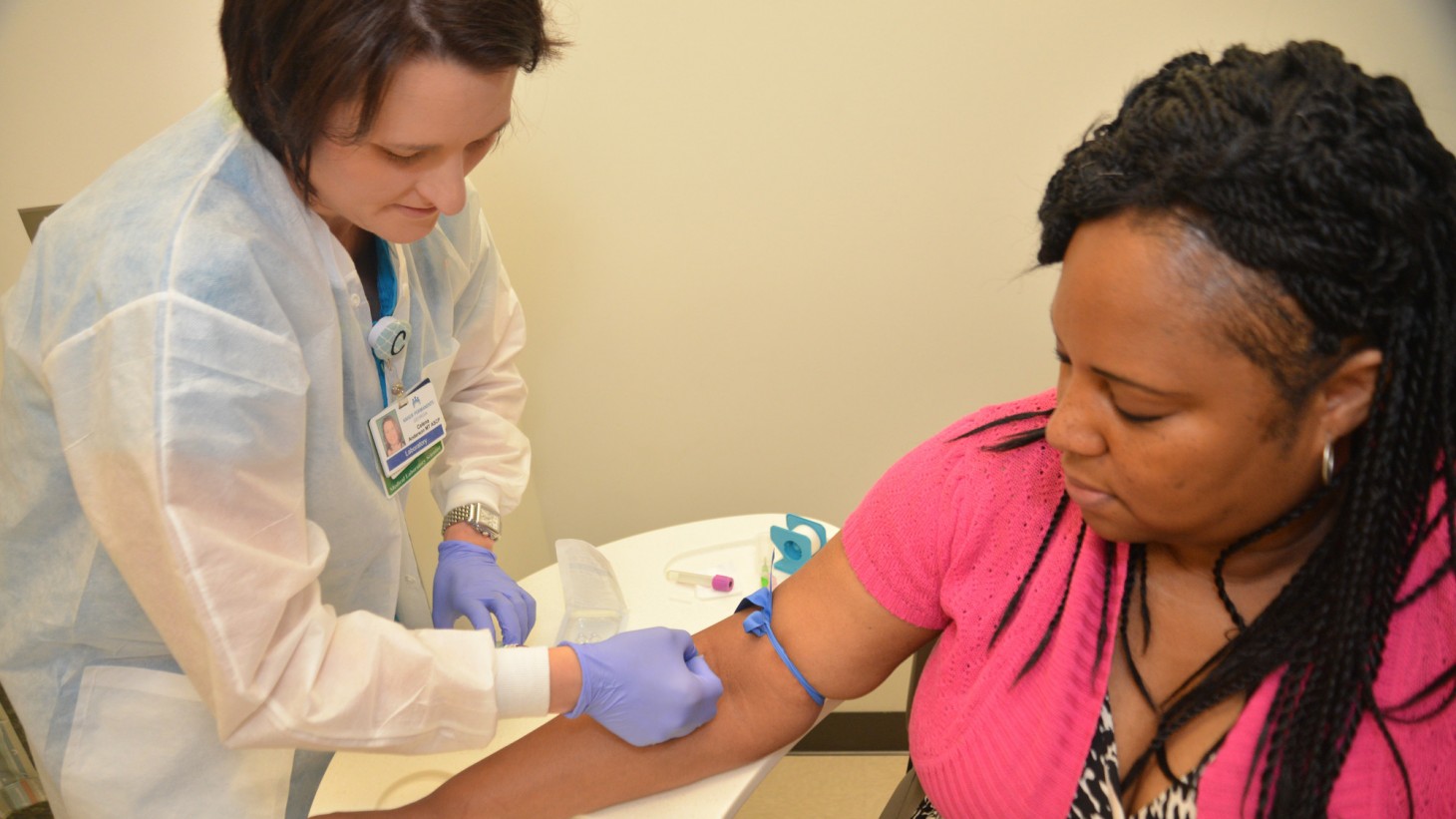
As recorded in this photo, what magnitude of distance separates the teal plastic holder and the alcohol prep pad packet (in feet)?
0.85

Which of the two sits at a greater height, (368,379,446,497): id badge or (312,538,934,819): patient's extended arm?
(368,379,446,497): id badge

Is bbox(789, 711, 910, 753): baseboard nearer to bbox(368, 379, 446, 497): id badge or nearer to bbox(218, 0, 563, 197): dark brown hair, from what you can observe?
bbox(368, 379, 446, 497): id badge

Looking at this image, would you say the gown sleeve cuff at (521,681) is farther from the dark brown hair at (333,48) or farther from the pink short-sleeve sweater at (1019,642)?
the dark brown hair at (333,48)

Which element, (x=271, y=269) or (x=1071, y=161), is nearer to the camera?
(x=1071, y=161)

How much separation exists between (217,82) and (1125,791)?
1.83 m

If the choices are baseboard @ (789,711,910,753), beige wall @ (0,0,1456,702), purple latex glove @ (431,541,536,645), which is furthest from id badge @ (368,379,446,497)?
baseboard @ (789,711,910,753)

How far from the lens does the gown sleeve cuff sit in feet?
3.67

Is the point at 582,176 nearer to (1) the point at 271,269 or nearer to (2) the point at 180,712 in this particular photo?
(1) the point at 271,269

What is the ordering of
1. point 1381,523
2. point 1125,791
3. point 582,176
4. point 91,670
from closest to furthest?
point 1381,523, point 1125,791, point 91,670, point 582,176

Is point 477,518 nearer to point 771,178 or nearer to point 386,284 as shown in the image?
point 386,284

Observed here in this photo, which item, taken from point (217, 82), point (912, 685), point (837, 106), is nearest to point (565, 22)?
point (837, 106)

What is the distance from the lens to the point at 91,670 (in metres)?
1.11

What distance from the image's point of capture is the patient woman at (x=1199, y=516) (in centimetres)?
78

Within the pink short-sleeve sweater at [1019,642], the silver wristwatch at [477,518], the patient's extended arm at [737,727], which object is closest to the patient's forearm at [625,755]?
the patient's extended arm at [737,727]
